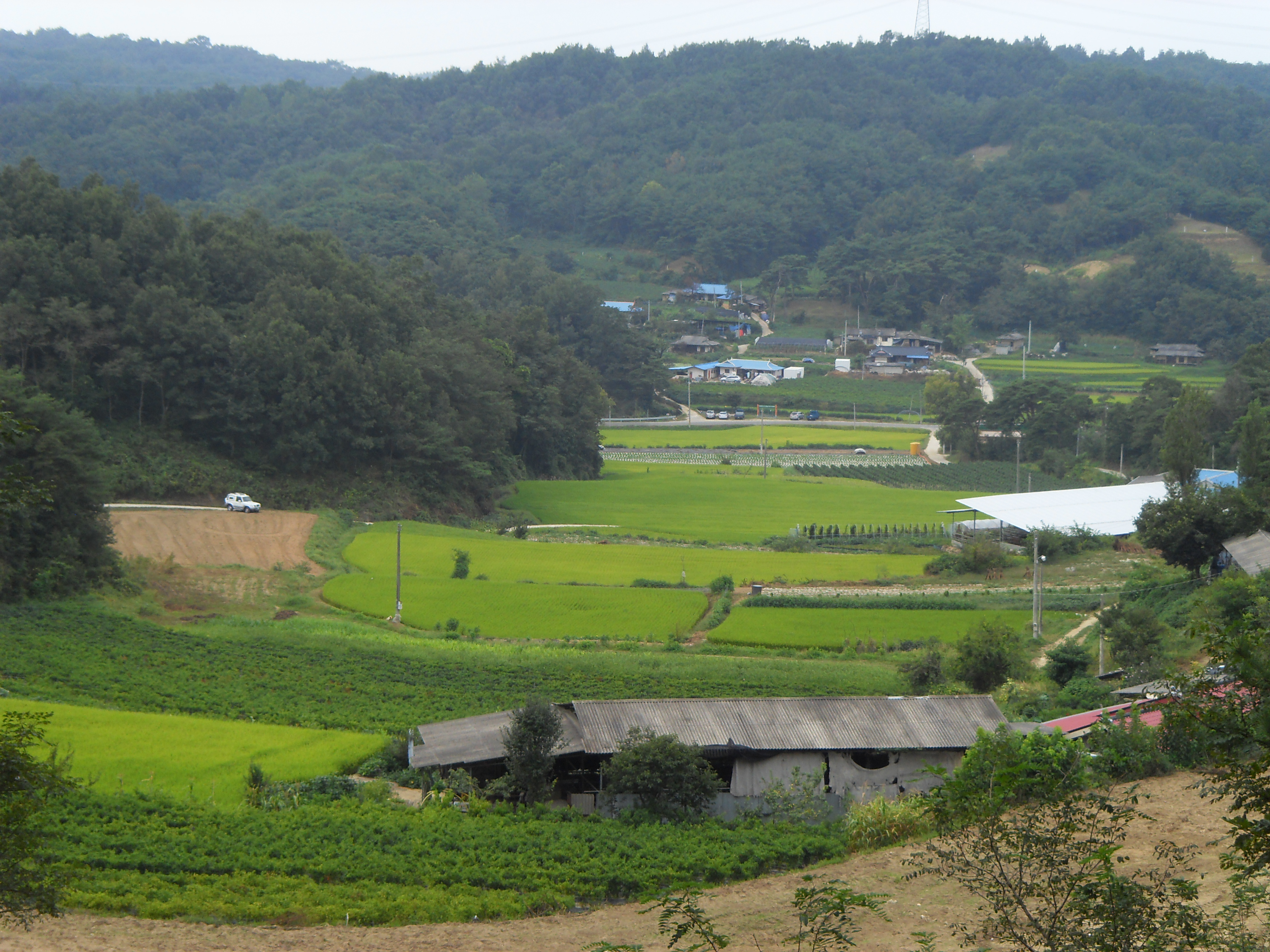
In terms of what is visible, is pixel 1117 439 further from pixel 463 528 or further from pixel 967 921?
pixel 967 921

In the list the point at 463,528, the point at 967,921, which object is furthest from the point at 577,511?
the point at 967,921

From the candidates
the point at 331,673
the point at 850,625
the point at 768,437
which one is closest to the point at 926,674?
the point at 850,625

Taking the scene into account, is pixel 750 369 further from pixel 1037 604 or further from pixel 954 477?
pixel 1037 604

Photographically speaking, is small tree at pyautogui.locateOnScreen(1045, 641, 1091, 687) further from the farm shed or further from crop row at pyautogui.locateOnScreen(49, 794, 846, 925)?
crop row at pyautogui.locateOnScreen(49, 794, 846, 925)

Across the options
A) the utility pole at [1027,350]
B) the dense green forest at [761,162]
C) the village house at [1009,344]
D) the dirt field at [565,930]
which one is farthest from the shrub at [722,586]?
the village house at [1009,344]

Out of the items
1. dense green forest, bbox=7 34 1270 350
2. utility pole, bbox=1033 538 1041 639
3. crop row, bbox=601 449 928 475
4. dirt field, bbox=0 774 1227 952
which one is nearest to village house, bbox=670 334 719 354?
dense green forest, bbox=7 34 1270 350

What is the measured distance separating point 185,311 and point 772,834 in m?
38.5

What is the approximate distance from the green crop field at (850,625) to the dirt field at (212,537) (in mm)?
15168

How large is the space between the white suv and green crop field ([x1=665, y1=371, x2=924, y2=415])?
176 feet

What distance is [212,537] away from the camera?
37.2 meters

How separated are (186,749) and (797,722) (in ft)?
32.2

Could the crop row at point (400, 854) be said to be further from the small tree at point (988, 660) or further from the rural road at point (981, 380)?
the rural road at point (981, 380)

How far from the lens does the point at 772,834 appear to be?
49.4ft

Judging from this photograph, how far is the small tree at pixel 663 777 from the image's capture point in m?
15.7
